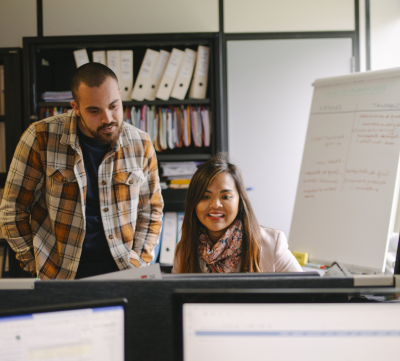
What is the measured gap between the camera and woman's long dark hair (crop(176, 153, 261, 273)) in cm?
156

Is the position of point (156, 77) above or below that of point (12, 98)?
above

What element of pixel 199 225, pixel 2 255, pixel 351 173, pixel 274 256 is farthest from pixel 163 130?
pixel 2 255

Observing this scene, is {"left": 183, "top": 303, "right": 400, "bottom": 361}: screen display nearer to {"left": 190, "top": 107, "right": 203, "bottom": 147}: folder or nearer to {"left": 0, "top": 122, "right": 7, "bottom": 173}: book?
{"left": 190, "top": 107, "right": 203, "bottom": 147}: folder

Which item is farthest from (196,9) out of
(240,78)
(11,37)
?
(11,37)

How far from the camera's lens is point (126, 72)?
2.65 metres

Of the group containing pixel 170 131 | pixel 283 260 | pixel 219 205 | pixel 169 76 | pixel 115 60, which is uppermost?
pixel 115 60

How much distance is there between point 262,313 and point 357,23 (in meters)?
2.92

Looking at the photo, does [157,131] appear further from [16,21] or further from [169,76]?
[16,21]

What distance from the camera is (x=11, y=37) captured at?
2949 millimetres

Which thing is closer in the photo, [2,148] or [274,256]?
[274,256]

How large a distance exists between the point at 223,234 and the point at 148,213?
1.60ft

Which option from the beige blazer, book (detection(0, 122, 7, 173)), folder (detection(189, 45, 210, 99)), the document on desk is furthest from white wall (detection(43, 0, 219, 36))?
the document on desk

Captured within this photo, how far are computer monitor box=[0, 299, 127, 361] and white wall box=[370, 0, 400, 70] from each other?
9.73 ft

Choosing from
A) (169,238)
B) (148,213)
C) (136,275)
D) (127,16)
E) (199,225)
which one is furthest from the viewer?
(127,16)
